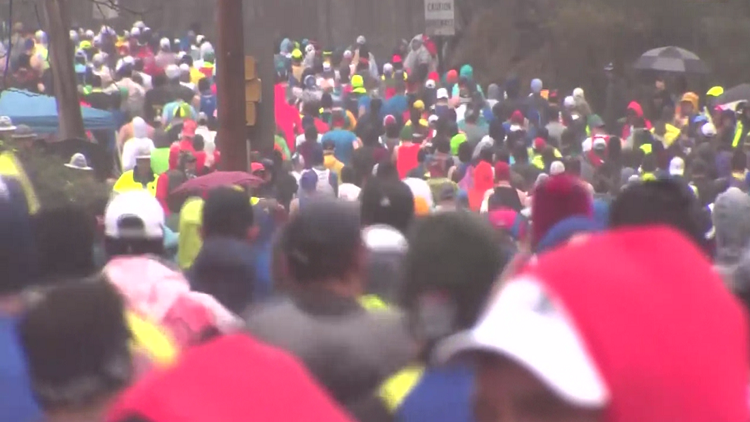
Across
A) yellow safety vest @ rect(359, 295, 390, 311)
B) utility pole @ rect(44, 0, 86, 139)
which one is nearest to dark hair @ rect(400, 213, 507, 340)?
yellow safety vest @ rect(359, 295, 390, 311)

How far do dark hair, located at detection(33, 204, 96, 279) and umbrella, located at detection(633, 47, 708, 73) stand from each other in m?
19.6

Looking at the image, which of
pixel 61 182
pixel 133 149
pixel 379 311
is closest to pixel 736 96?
pixel 133 149

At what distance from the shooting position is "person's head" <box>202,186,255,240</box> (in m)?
5.71

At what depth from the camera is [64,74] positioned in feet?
53.7

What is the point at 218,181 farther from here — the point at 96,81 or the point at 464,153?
the point at 96,81

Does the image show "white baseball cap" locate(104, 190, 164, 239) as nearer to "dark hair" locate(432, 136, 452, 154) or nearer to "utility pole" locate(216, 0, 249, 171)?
"utility pole" locate(216, 0, 249, 171)

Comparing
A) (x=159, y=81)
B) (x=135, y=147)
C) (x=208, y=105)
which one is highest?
(x=135, y=147)

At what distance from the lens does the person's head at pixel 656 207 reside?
3818mm

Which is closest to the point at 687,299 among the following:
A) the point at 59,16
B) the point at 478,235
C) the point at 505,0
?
the point at 478,235

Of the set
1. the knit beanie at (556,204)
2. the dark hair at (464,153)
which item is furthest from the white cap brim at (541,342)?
the dark hair at (464,153)

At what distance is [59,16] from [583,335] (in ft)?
49.7

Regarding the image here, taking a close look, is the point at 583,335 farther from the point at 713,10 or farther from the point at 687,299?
the point at 713,10

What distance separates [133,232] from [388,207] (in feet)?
3.79

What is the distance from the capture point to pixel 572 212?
16.7 ft
